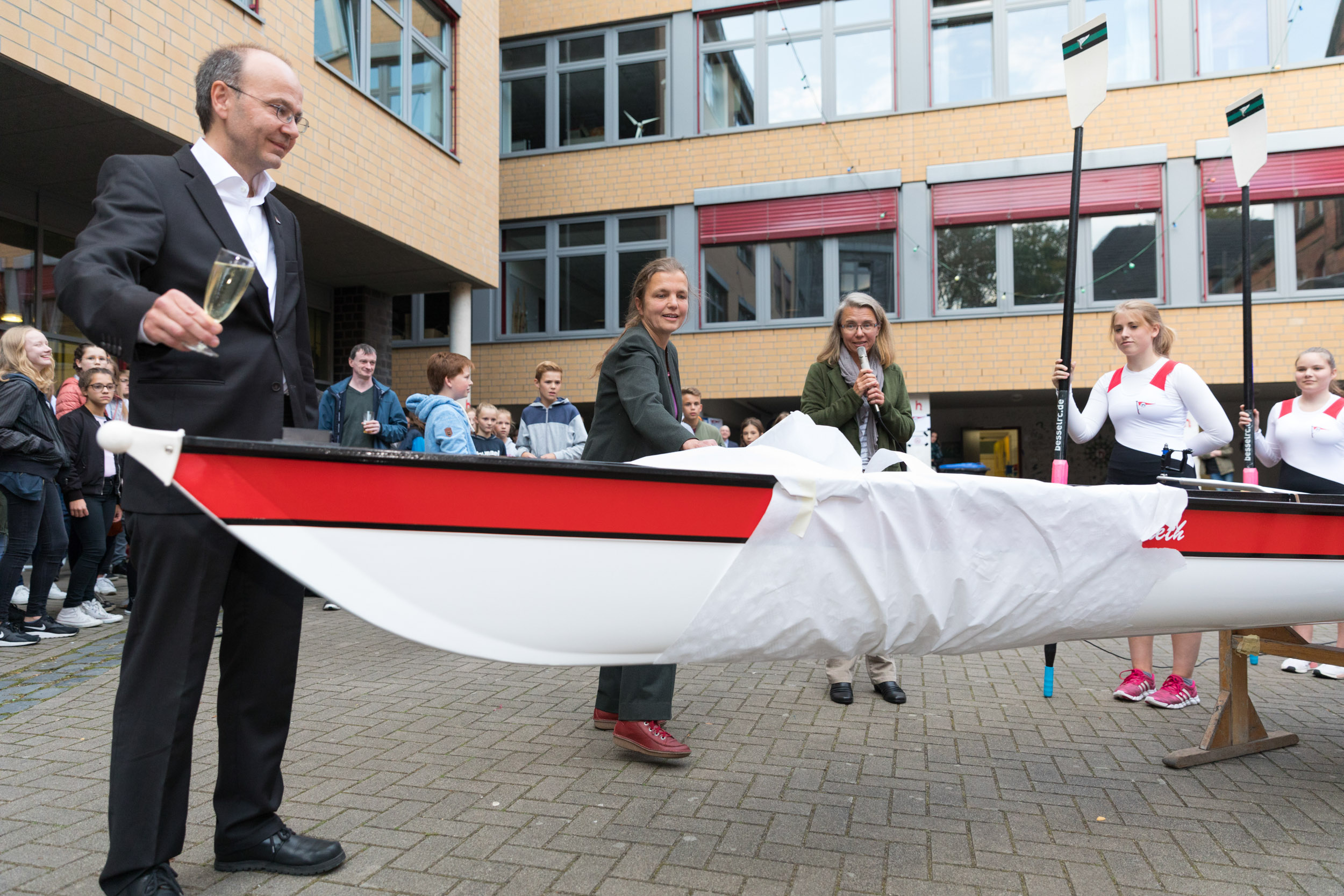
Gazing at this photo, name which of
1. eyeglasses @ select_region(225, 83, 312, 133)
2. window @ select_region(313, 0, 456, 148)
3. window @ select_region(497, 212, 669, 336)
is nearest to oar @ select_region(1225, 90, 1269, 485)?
eyeglasses @ select_region(225, 83, 312, 133)

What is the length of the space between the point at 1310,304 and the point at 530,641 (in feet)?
50.5

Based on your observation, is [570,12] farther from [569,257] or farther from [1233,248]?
[1233,248]

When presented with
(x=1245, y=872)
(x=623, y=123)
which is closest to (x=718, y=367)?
(x=623, y=123)

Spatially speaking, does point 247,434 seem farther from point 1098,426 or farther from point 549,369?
point 549,369

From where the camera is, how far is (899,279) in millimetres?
14867

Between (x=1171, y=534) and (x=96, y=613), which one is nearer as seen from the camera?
(x=1171, y=534)

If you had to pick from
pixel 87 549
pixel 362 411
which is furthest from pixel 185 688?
pixel 362 411

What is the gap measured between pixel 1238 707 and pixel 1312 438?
248 cm

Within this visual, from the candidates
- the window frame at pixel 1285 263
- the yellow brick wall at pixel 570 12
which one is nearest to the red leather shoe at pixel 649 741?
the window frame at pixel 1285 263

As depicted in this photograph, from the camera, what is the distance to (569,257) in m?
16.8

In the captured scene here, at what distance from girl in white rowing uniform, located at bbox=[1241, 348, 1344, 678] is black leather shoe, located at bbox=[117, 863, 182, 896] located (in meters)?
5.58

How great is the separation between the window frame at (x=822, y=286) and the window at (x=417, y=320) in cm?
562

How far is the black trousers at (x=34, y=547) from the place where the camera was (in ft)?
17.0

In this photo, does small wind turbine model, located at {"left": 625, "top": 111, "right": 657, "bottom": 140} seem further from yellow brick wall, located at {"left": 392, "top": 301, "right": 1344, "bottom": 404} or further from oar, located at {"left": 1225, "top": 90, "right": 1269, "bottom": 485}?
oar, located at {"left": 1225, "top": 90, "right": 1269, "bottom": 485}
